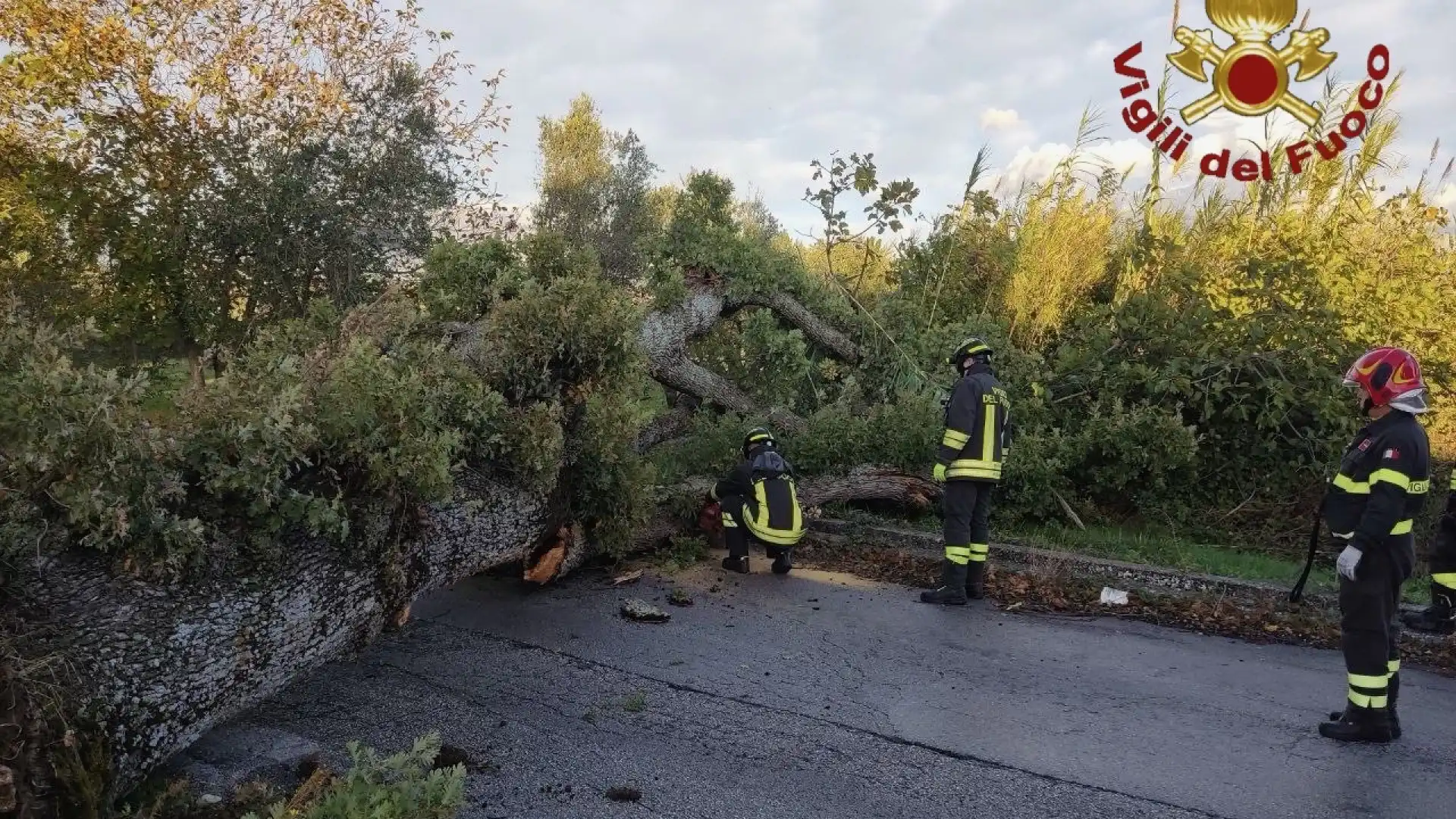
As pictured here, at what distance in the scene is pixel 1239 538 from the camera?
7.73m

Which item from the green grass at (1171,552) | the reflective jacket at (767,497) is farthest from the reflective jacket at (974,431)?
the green grass at (1171,552)

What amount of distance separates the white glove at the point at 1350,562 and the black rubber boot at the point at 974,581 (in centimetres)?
254

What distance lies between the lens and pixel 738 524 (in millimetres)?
6883

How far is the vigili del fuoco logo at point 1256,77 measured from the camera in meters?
8.52

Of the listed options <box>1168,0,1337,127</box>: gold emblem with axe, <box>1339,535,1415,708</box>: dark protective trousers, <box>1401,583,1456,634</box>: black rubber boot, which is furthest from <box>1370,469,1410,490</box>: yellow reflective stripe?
<box>1168,0,1337,127</box>: gold emblem with axe

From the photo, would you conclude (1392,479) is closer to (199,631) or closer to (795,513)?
(795,513)

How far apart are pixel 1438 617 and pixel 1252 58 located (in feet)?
18.9

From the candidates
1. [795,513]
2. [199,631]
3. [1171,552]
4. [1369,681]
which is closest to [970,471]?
[795,513]

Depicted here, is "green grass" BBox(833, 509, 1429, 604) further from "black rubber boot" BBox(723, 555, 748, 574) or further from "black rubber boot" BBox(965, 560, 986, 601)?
"black rubber boot" BBox(723, 555, 748, 574)

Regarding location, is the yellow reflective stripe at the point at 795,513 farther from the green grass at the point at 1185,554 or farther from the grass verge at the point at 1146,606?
the green grass at the point at 1185,554

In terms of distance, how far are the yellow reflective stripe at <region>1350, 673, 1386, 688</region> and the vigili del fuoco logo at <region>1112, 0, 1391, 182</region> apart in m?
6.72

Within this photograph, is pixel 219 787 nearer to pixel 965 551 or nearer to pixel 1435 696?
pixel 965 551

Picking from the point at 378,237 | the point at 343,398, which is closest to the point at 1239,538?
the point at 343,398

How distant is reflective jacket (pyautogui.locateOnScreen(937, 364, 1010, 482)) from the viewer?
631 centimetres
